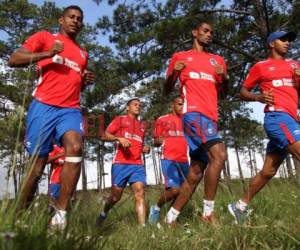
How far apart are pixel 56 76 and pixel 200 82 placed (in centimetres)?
160

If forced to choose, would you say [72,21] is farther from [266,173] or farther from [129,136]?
[129,136]

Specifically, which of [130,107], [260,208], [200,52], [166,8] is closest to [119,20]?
[166,8]

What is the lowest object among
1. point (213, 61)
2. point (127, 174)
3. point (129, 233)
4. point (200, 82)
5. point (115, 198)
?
point (129, 233)

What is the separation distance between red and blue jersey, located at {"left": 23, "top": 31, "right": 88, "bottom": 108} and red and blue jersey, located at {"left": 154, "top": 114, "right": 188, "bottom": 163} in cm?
384

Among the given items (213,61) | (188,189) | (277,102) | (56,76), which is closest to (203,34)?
(213,61)

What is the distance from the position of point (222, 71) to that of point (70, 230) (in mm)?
3357

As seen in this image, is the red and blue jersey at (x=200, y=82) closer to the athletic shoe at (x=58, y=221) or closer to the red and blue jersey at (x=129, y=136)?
the red and blue jersey at (x=129, y=136)

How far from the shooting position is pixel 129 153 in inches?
301

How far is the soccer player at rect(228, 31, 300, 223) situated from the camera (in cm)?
517

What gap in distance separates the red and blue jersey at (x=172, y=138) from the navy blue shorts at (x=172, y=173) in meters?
0.09

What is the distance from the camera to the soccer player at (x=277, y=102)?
17.0 feet

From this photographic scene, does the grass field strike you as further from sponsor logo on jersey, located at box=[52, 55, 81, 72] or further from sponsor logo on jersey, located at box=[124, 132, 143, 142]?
sponsor logo on jersey, located at box=[124, 132, 143, 142]

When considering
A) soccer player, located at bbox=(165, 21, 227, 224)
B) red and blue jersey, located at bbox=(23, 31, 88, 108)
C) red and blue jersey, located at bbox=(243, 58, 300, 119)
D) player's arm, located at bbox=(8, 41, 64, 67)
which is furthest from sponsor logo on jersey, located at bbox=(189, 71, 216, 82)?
player's arm, located at bbox=(8, 41, 64, 67)

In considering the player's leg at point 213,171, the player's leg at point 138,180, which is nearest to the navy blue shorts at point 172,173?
the player's leg at point 138,180
